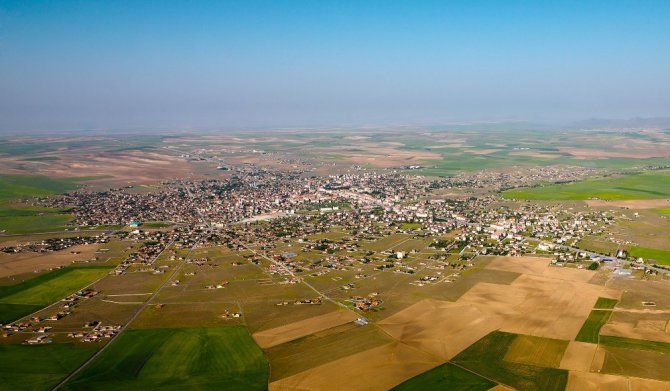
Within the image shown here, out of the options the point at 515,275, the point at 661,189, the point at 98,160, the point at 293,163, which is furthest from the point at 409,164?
the point at 515,275

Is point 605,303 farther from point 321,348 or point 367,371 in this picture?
point 321,348

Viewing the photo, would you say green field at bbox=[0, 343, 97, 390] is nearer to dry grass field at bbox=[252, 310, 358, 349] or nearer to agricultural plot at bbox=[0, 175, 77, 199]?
dry grass field at bbox=[252, 310, 358, 349]

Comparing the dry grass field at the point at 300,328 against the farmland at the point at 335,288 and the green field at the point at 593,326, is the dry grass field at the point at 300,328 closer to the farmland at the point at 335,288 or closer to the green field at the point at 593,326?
the farmland at the point at 335,288

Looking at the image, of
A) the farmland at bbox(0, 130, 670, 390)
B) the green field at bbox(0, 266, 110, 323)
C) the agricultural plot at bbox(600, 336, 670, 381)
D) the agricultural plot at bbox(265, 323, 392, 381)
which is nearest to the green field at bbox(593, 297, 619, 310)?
the farmland at bbox(0, 130, 670, 390)

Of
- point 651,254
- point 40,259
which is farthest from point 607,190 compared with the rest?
point 40,259

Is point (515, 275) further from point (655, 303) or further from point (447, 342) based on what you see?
point (447, 342)
